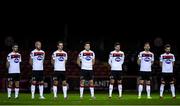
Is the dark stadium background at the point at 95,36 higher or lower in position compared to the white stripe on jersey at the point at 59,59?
higher

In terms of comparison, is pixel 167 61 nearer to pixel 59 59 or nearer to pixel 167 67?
pixel 167 67

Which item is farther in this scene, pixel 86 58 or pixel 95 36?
pixel 95 36

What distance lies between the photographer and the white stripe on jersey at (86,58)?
73.3ft

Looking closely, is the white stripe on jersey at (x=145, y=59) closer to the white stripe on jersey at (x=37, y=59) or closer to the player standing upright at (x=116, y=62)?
the player standing upright at (x=116, y=62)

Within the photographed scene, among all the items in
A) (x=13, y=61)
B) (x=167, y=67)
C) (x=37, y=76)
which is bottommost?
(x=37, y=76)

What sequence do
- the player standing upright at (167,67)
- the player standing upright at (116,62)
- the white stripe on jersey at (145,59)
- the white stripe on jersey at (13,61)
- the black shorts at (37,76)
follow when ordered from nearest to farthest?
1. the black shorts at (37,76)
2. the white stripe on jersey at (13,61)
3. the player standing upright at (116,62)
4. the white stripe on jersey at (145,59)
5. the player standing upright at (167,67)

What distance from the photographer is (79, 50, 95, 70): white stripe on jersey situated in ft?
73.3

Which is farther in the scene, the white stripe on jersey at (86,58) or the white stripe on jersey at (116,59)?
the white stripe on jersey at (116,59)

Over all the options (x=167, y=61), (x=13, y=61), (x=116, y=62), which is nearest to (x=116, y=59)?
(x=116, y=62)

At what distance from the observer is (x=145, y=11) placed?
35.2 m

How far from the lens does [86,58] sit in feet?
73.4

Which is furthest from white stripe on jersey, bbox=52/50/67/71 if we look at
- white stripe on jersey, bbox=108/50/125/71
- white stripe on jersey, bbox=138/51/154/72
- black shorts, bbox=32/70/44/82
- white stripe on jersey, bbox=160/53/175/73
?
white stripe on jersey, bbox=160/53/175/73

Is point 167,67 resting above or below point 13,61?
below

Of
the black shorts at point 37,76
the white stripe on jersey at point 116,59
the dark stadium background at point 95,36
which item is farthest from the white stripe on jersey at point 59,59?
the dark stadium background at point 95,36
